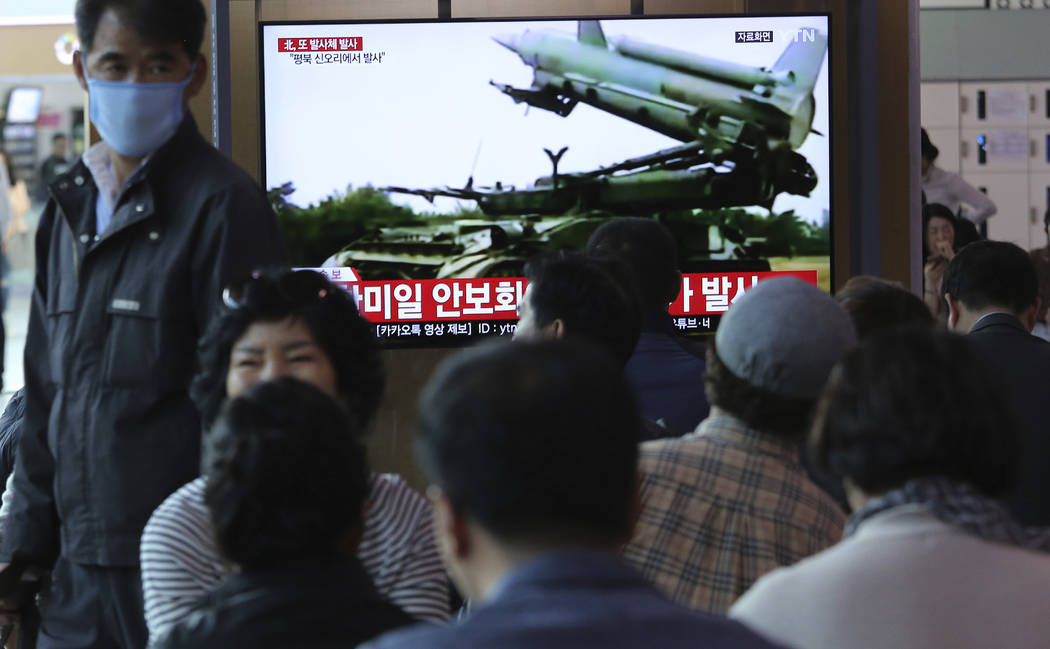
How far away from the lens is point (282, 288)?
1968 millimetres

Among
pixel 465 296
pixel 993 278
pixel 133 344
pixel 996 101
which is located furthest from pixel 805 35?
pixel 996 101

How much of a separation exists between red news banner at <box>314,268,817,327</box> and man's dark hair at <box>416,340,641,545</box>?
138 inches

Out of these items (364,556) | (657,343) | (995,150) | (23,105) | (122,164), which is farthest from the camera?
(995,150)

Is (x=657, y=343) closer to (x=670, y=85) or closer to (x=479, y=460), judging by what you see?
(x=670, y=85)

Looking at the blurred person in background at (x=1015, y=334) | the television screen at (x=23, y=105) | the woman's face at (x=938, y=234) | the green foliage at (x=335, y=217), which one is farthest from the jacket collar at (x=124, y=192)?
the television screen at (x=23, y=105)

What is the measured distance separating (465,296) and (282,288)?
2.57m

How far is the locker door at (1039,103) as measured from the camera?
1037 centimetres

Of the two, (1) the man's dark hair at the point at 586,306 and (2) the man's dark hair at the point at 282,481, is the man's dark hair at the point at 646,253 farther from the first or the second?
(2) the man's dark hair at the point at 282,481

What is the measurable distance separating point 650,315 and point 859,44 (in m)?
1.91

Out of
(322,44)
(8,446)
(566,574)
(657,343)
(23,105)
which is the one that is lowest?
(8,446)

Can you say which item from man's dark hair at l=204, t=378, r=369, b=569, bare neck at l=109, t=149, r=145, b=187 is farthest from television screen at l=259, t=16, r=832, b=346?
man's dark hair at l=204, t=378, r=369, b=569

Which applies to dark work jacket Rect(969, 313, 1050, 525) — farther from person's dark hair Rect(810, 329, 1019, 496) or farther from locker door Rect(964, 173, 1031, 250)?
locker door Rect(964, 173, 1031, 250)

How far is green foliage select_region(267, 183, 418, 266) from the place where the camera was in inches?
177

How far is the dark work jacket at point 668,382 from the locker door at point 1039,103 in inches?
321
